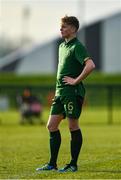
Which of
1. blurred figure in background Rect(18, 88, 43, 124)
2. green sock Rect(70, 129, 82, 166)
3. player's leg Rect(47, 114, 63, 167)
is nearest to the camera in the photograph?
green sock Rect(70, 129, 82, 166)

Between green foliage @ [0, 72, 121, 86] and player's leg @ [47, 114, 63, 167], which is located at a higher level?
player's leg @ [47, 114, 63, 167]

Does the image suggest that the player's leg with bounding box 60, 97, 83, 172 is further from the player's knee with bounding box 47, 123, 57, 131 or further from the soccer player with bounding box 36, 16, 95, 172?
the player's knee with bounding box 47, 123, 57, 131

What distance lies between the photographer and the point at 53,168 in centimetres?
1285

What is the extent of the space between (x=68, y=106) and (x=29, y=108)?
17675mm

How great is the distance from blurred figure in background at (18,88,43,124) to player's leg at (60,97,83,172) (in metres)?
17.0

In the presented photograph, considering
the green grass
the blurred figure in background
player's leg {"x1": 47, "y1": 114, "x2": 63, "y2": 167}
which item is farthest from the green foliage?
player's leg {"x1": 47, "y1": 114, "x2": 63, "y2": 167}

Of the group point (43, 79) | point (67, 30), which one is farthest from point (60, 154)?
point (43, 79)

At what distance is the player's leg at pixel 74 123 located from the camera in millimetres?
12562

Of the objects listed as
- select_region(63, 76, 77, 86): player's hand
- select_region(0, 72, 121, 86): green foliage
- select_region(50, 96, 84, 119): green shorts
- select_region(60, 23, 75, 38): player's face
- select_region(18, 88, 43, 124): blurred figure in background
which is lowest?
select_region(0, 72, 121, 86): green foliage

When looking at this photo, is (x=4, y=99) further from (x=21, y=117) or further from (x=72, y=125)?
(x=72, y=125)

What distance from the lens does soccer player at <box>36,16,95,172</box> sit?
12.5 meters

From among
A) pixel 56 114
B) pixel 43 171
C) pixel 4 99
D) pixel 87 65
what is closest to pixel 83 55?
pixel 87 65

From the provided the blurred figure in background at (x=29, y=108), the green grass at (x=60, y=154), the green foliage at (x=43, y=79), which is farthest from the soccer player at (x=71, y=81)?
the green foliage at (x=43, y=79)

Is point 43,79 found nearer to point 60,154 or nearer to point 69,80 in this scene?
point 60,154
